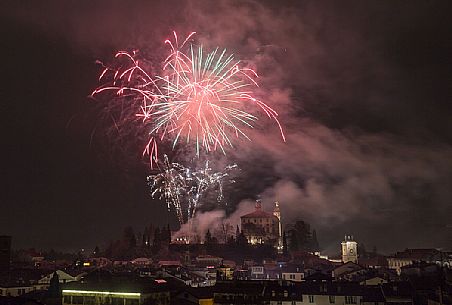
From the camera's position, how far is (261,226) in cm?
15925

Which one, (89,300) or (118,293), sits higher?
(118,293)

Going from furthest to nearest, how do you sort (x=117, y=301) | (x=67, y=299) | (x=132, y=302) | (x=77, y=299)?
1. (x=67, y=299)
2. (x=77, y=299)
3. (x=117, y=301)
4. (x=132, y=302)

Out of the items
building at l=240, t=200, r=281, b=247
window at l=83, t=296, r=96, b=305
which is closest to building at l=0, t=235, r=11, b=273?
window at l=83, t=296, r=96, b=305

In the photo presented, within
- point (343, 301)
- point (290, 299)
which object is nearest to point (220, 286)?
point (290, 299)

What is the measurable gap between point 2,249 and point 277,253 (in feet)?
225

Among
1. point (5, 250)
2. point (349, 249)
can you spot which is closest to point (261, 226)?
point (349, 249)

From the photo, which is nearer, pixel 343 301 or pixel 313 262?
pixel 343 301

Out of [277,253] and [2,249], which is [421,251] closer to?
[277,253]

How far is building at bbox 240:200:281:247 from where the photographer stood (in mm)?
151250

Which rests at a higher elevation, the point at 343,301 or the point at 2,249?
the point at 2,249

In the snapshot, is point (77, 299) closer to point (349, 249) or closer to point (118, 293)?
point (118, 293)

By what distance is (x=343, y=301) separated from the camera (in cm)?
4806

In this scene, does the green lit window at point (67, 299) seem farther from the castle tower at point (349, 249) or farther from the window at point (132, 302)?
the castle tower at point (349, 249)

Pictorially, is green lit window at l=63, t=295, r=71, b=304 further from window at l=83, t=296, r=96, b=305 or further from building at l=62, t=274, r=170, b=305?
window at l=83, t=296, r=96, b=305
